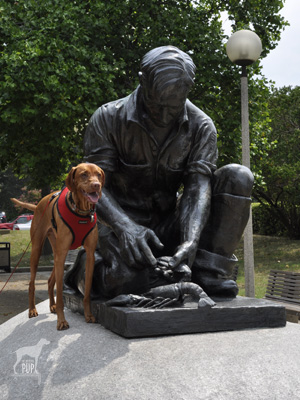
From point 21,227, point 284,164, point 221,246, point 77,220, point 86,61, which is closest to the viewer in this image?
point 77,220

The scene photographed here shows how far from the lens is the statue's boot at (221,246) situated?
4008 millimetres

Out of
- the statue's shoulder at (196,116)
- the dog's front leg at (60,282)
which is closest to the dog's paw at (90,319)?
the dog's front leg at (60,282)

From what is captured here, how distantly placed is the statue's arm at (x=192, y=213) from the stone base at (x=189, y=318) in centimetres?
34

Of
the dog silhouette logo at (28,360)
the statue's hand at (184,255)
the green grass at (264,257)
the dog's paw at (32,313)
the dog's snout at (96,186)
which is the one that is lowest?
the green grass at (264,257)

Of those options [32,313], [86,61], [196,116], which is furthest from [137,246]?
[86,61]

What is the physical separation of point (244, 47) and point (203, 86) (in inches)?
210

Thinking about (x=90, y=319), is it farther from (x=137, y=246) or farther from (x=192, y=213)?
(x=192, y=213)

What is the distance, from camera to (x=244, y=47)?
812 centimetres

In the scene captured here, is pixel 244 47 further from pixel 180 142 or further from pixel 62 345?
pixel 62 345

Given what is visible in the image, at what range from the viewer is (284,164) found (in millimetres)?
19078

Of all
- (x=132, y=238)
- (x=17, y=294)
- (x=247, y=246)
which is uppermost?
(x=132, y=238)

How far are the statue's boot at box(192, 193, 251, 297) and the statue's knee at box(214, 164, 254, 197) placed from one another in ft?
0.15

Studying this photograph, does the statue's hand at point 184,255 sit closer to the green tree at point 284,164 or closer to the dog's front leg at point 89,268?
the dog's front leg at point 89,268

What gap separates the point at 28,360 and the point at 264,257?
49.3 ft
